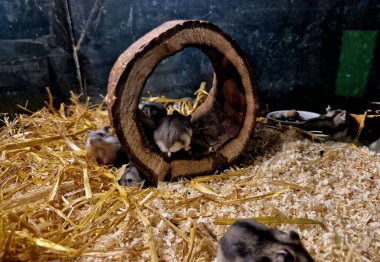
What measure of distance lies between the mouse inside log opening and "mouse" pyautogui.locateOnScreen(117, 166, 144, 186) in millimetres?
280

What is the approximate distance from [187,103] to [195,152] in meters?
1.44

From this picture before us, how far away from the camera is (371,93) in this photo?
180 inches

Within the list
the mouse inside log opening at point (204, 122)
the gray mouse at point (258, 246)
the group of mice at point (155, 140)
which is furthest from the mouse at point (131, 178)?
the gray mouse at point (258, 246)

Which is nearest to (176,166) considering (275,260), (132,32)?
(275,260)

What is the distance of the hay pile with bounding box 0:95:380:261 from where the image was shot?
219 centimetres

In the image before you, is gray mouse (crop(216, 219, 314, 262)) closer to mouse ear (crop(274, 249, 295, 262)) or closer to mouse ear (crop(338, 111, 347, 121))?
mouse ear (crop(274, 249, 295, 262))

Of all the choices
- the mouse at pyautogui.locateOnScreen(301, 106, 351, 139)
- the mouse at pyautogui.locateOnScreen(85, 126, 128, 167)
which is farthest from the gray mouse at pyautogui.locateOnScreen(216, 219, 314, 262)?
the mouse at pyautogui.locateOnScreen(301, 106, 351, 139)

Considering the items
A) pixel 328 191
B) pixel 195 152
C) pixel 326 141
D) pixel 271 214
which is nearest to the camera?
pixel 271 214

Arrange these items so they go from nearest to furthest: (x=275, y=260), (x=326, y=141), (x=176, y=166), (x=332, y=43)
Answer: (x=275, y=260) < (x=176, y=166) < (x=326, y=141) < (x=332, y=43)

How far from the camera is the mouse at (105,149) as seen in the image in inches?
131

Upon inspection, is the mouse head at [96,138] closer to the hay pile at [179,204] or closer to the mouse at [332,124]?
the hay pile at [179,204]

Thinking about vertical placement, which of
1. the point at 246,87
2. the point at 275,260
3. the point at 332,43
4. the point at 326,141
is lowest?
the point at 326,141

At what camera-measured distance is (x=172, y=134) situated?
3.11 metres

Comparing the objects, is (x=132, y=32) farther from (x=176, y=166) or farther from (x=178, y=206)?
(x=178, y=206)
